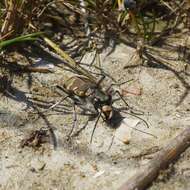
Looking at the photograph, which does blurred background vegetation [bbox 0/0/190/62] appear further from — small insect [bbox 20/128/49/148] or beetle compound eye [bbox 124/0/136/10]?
small insect [bbox 20/128/49/148]

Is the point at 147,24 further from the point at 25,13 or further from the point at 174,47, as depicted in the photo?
the point at 25,13

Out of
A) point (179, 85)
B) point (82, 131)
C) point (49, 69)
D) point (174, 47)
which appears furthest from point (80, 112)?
point (174, 47)

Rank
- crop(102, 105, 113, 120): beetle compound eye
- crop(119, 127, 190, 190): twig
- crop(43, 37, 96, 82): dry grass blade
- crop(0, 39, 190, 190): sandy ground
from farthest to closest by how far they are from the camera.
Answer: crop(43, 37, 96, 82): dry grass blade, crop(102, 105, 113, 120): beetle compound eye, crop(0, 39, 190, 190): sandy ground, crop(119, 127, 190, 190): twig

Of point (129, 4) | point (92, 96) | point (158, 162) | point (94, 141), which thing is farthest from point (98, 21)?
point (158, 162)

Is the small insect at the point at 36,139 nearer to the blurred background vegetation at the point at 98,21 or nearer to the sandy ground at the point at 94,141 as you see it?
the sandy ground at the point at 94,141

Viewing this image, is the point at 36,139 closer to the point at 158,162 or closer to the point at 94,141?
the point at 94,141

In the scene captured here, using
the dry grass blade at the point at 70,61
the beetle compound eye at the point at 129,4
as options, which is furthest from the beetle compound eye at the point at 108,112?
the beetle compound eye at the point at 129,4

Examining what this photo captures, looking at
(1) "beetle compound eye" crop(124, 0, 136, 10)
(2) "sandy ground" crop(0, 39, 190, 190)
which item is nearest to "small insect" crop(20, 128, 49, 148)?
(2) "sandy ground" crop(0, 39, 190, 190)
